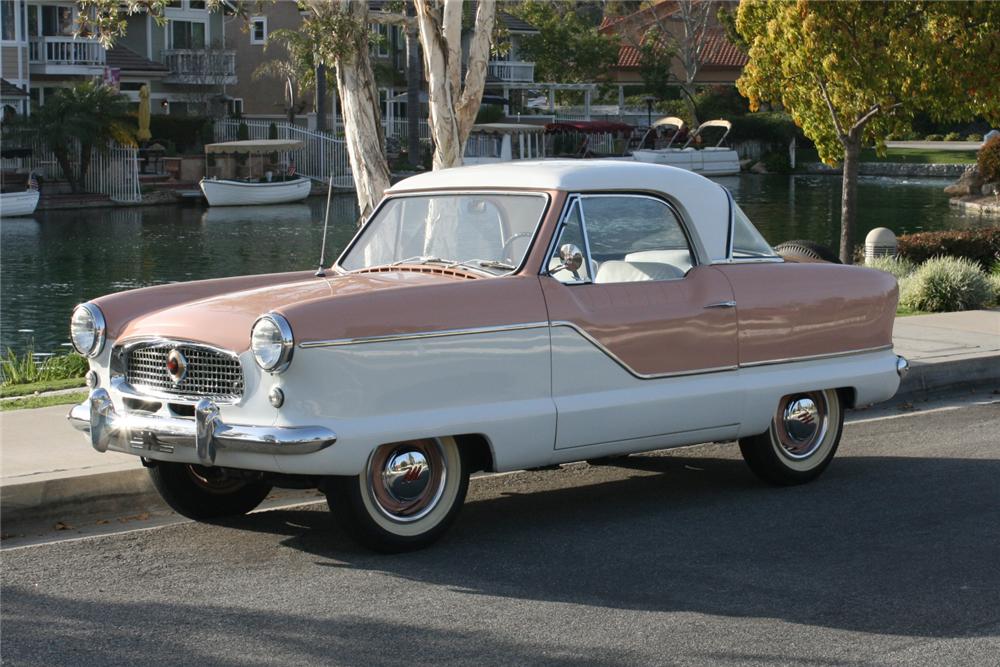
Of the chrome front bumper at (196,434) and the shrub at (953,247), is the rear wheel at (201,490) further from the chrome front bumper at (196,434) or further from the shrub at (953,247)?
the shrub at (953,247)

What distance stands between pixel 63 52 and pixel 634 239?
49667 mm

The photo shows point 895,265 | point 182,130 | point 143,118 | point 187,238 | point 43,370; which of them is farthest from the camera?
point 182,130

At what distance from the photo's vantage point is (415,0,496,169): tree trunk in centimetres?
1379

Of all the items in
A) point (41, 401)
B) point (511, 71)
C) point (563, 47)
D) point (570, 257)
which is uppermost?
point (563, 47)

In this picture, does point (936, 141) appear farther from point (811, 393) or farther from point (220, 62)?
point (811, 393)

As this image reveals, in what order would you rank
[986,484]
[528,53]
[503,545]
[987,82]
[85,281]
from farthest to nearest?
[528,53] → [85,281] → [987,82] → [986,484] → [503,545]

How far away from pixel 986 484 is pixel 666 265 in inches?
95.4

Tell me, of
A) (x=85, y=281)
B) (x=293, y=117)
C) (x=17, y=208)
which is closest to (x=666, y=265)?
(x=85, y=281)

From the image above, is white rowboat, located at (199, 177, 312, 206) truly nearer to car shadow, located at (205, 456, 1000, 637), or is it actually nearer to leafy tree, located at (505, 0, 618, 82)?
leafy tree, located at (505, 0, 618, 82)

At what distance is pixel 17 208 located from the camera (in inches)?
1640

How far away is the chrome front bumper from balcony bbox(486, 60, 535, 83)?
215 feet

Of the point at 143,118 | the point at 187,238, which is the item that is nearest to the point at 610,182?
the point at 187,238

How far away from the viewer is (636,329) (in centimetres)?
734

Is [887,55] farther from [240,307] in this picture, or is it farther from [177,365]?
[177,365]
